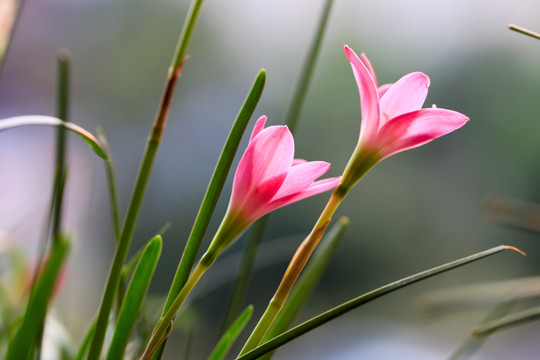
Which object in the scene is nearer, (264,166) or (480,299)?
(264,166)

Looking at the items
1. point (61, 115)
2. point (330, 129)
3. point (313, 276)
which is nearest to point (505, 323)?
point (313, 276)

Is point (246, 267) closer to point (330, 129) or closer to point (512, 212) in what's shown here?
point (512, 212)

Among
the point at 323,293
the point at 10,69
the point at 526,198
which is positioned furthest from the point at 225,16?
the point at 526,198

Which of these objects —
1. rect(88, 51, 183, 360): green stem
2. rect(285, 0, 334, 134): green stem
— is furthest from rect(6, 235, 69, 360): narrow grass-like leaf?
rect(285, 0, 334, 134): green stem

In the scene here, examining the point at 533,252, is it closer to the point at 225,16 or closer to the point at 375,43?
the point at 375,43

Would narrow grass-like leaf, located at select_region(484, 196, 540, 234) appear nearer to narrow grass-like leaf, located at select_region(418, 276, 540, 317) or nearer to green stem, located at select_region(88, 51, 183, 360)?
narrow grass-like leaf, located at select_region(418, 276, 540, 317)

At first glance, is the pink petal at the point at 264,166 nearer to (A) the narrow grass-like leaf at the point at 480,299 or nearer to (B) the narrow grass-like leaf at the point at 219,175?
(B) the narrow grass-like leaf at the point at 219,175

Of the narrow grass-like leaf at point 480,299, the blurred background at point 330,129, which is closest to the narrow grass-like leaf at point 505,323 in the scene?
the narrow grass-like leaf at point 480,299
